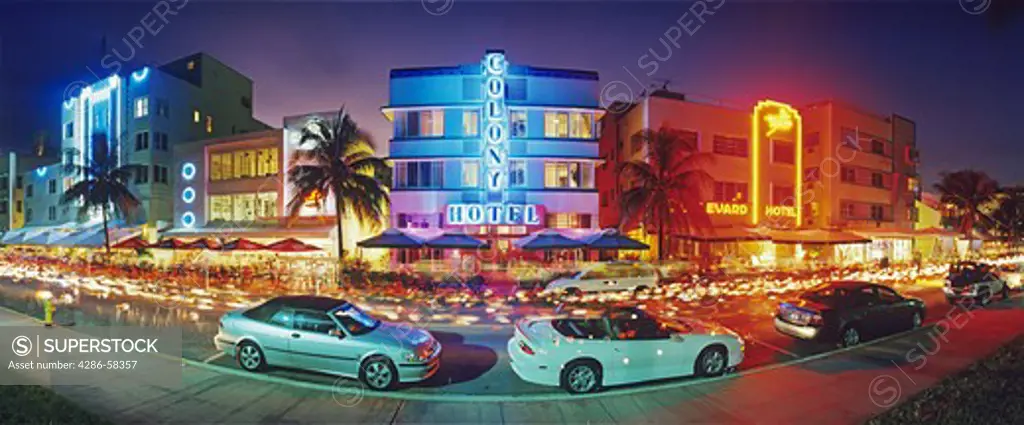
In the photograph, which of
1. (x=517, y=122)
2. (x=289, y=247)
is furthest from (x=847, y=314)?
(x=517, y=122)

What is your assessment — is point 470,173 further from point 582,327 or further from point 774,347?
point 582,327

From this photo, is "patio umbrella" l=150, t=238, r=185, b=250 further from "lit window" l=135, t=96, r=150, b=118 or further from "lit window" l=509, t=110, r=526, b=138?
"lit window" l=135, t=96, r=150, b=118

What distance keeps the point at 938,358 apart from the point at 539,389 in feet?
28.1

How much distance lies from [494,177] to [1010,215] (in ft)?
201

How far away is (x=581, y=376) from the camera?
8680 millimetres

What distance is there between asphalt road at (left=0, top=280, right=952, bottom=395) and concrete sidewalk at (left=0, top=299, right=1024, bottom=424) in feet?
1.91

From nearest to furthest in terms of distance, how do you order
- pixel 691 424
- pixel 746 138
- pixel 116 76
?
pixel 691 424
pixel 746 138
pixel 116 76

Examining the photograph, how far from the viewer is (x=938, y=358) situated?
10.6 meters

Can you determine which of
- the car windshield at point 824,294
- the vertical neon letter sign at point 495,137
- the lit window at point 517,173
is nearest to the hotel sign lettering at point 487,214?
the vertical neon letter sign at point 495,137

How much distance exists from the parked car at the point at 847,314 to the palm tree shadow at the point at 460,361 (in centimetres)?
727

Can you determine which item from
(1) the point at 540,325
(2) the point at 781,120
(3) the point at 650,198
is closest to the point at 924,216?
(2) the point at 781,120

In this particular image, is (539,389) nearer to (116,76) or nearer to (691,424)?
(691,424)

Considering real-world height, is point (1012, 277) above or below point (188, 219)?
below

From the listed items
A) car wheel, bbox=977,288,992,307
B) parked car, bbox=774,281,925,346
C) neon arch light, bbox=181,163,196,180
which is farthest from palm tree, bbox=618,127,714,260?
neon arch light, bbox=181,163,196,180
